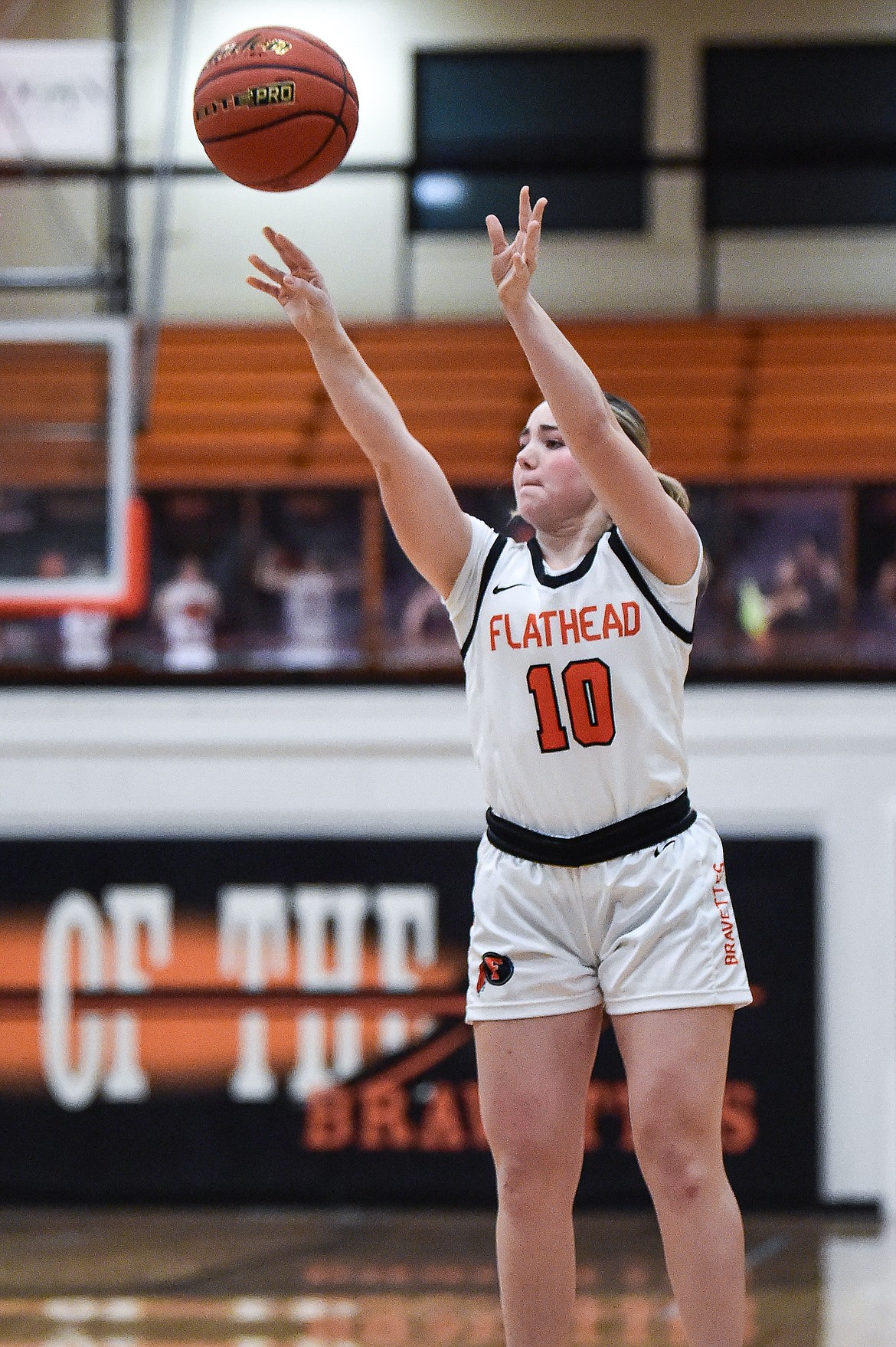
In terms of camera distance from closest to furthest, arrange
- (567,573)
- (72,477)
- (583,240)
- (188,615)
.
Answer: (567,573)
(72,477)
(188,615)
(583,240)

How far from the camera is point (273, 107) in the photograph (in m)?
2.69

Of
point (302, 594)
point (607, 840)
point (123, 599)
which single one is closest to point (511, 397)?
point (302, 594)

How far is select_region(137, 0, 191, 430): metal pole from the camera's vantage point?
8.18m

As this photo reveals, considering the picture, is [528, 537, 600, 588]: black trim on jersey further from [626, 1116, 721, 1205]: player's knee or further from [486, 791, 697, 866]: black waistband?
[626, 1116, 721, 1205]: player's knee

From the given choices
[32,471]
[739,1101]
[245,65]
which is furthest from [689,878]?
[32,471]

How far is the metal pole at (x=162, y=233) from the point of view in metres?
8.18

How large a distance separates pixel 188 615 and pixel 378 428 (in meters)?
8.19

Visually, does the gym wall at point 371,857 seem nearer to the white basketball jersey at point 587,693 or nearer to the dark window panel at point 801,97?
the white basketball jersey at point 587,693

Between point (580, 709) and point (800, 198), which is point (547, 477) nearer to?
point (580, 709)

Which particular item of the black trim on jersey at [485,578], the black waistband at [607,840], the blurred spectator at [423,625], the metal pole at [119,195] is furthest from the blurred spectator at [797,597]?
the black waistband at [607,840]

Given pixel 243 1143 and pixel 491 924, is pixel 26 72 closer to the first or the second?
pixel 243 1143

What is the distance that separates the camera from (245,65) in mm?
2725

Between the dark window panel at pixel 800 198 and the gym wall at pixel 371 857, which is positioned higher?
the dark window panel at pixel 800 198

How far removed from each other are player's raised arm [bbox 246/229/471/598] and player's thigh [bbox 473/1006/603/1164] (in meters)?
0.74
